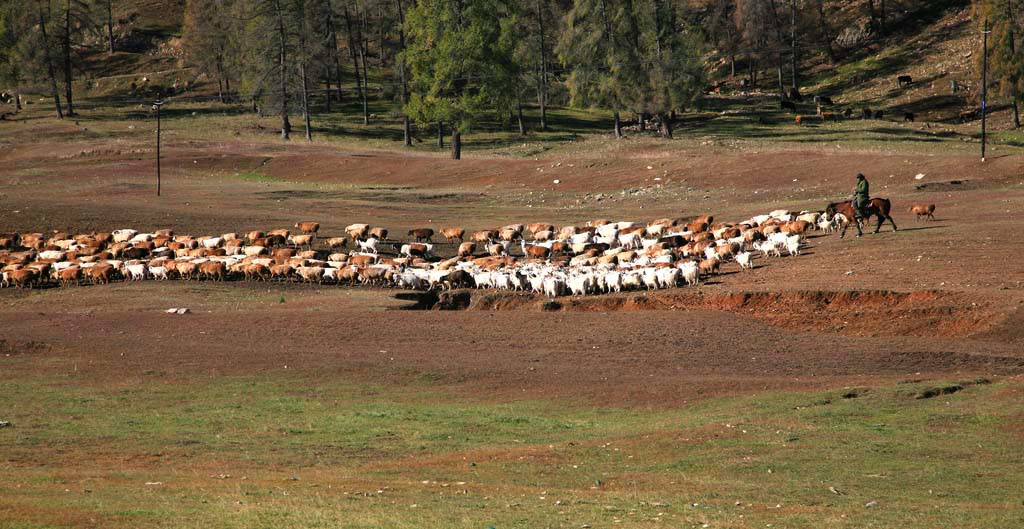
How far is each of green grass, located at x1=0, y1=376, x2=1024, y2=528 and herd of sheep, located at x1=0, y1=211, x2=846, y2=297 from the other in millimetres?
12273

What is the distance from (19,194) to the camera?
173ft

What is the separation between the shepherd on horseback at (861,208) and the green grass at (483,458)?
51.3 feet

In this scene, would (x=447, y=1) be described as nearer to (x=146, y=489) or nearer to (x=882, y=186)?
(x=882, y=186)

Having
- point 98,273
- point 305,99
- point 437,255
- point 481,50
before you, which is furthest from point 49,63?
point 437,255

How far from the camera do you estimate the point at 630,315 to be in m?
28.7

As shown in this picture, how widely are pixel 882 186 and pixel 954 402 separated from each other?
3268cm

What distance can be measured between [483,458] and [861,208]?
892 inches

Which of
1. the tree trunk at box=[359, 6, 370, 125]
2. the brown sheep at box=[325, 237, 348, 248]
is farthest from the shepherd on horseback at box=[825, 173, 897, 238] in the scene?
the tree trunk at box=[359, 6, 370, 125]

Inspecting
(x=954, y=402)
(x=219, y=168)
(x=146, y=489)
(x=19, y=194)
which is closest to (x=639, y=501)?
(x=146, y=489)

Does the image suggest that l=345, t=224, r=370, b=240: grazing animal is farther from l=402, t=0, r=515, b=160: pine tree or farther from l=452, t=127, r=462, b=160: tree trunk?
l=452, t=127, r=462, b=160: tree trunk

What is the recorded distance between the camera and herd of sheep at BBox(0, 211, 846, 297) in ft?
112

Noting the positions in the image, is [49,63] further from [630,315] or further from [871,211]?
[630,315]

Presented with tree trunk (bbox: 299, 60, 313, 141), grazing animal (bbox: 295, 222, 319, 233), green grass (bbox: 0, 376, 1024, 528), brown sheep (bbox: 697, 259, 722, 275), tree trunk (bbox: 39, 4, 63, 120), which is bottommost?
green grass (bbox: 0, 376, 1024, 528)

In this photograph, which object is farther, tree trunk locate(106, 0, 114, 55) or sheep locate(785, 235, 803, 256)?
tree trunk locate(106, 0, 114, 55)
